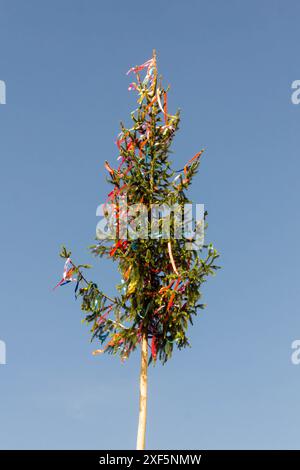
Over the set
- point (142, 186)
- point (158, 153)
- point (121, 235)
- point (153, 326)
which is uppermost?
point (158, 153)

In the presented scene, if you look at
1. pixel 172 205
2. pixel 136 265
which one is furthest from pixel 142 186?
pixel 136 265

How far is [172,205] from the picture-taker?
79.6 ft

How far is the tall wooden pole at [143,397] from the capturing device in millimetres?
21703

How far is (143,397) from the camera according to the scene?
72.7ft

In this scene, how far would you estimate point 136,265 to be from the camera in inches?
930

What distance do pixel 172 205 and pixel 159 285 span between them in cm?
312

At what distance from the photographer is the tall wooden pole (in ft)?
71.2
